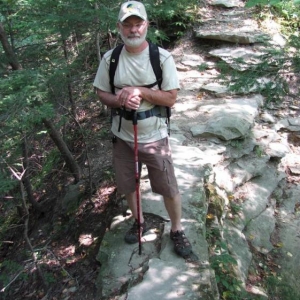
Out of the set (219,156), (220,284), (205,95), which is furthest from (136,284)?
(205,95)

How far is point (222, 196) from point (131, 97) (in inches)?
130

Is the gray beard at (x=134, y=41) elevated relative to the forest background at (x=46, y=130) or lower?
elevated

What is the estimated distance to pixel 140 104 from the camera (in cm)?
317

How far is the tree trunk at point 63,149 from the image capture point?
16.8 feet

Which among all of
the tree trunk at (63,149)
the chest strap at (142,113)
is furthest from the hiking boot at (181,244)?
the tree trunk at (63,149)

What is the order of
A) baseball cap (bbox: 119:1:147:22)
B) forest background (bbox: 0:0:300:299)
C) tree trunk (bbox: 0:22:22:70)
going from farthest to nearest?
tree trunk (bbox: 0:22:22:70) → forest background (bbox: 0:0:300:299) → baseball cap (bbox: 119:1:147:22)

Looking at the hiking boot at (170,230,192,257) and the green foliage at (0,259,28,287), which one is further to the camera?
the green foliage at (0,259,28,287)

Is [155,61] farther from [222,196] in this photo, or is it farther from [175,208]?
[222,196]

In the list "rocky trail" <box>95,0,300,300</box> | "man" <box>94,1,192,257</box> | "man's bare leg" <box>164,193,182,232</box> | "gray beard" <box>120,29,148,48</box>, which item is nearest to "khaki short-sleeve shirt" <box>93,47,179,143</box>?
"man" <box>94,1,192,257</box>

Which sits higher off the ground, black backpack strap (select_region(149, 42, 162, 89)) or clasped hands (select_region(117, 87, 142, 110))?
black backpack strap (select_region(149, 42, 162, 89))

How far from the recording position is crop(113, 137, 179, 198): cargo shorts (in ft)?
11.0

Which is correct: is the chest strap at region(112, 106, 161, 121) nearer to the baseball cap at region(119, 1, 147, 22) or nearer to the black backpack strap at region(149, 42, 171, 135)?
the black backpack strap at region(149, 42, 171, 135)

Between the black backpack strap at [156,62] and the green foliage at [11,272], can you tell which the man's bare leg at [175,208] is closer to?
the black backpack strap at [156,62]

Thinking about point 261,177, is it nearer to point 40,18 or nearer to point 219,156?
point 219,156
